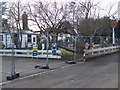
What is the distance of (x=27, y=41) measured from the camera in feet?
108

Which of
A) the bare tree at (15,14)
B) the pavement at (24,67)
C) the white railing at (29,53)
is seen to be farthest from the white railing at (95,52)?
the bare tree at (15,14)

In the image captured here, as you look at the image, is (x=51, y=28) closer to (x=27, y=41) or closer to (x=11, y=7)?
(x=27, y=41)

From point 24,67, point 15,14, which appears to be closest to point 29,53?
point 24,67

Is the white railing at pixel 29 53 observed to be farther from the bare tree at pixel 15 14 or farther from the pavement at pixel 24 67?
the bare tree at pixel 15 14

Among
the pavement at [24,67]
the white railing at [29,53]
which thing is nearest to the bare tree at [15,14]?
the white railing at [29,53]

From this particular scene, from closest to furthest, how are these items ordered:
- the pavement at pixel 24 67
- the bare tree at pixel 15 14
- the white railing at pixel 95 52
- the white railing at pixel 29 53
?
1. the pavement at pixel 24 67
2. the white railing at pixel 29 53
3. the white railing at pixel 95 52
4. the bare tree at pixel 15 14

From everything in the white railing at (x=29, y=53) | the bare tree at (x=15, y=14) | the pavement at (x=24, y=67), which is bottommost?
the pavement at (x=24, y=67)

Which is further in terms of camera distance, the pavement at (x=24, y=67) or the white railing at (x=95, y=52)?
the white railing at (x=95, y=52)

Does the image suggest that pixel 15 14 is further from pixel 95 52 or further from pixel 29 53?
pixel 95 52

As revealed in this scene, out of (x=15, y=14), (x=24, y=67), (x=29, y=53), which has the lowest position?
(x=24, y=67)

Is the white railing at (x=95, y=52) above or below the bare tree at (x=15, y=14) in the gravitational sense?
below

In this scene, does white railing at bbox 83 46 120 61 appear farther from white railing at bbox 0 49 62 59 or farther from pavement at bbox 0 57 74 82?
pavement at bbox 0 57 74 82

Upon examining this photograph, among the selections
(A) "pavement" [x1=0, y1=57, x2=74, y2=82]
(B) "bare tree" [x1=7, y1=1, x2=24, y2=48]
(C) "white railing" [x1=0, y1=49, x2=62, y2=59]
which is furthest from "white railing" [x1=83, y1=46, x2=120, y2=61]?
(B) "bare tree" [x1=7, y1=1, x2=24, y2=48]

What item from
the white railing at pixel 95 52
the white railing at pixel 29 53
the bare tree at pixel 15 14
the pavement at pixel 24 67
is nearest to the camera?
the pavement at pixel 24 67
